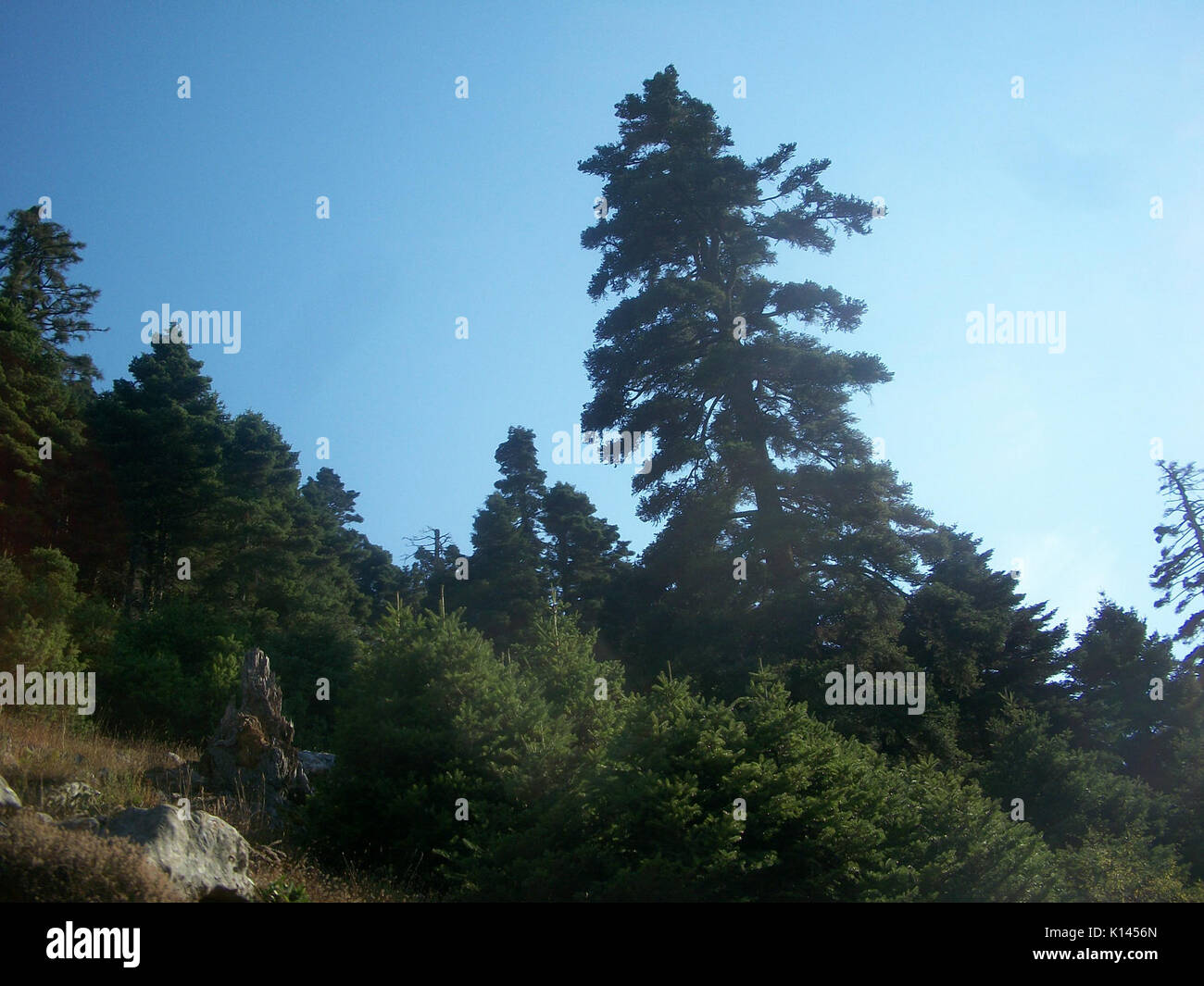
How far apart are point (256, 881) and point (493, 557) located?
3018 cm

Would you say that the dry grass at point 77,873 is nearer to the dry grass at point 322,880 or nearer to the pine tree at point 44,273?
the dry grass at point 322,880

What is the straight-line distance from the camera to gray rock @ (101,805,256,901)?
7.54 metres

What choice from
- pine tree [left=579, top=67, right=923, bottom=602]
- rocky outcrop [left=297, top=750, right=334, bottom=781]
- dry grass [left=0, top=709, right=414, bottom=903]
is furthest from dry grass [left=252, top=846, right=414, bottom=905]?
pine tree [left=579, top=67, right=923, bottom=602]

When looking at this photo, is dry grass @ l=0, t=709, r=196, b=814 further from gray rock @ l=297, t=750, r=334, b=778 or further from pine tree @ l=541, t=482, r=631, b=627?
pine tree @ l=541, t=482, r=631, b=627

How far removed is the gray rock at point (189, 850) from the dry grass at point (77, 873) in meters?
0.18

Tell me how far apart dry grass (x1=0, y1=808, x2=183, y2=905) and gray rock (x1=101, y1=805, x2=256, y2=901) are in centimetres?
18

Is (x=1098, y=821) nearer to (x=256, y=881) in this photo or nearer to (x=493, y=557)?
(x=256, y=881)

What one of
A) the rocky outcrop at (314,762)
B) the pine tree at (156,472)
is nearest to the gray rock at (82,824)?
the rocky outcrop at (314,762)

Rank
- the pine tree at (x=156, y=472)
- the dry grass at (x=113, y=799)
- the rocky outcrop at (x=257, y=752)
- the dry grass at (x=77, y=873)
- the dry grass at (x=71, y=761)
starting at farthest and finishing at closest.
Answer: the pine tree at (x=156, y=472) → the rocky outcrop at (x=257, y=752) → the dry grass at (x=71, y=761) → the dry grass at (x=113, y=799) → the dry grass at (x=77, y=873)

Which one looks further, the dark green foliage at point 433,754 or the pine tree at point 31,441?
the pine tree at point 31,441

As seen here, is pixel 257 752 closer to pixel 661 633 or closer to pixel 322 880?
pixel 322 880

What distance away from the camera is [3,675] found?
17672 millimetres

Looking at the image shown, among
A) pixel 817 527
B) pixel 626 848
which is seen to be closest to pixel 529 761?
pixel 626 848

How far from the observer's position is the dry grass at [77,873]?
7121 mm
